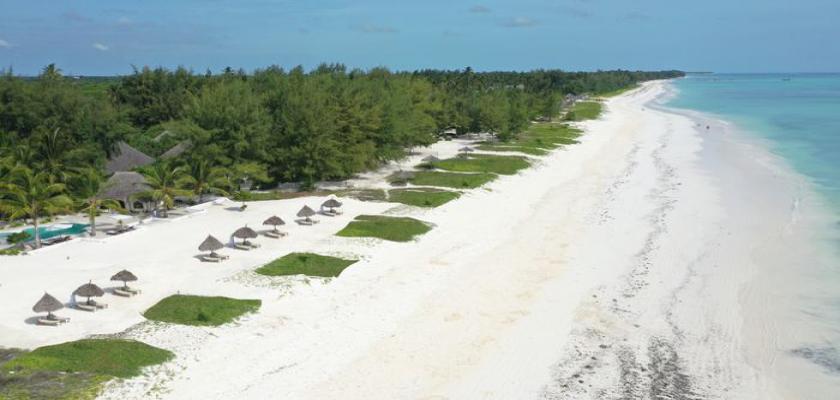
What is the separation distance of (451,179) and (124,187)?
2013 cm

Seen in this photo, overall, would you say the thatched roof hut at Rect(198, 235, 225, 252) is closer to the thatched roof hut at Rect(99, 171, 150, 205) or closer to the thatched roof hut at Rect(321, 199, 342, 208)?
the thatched roof hut at Rect(321, 199, 342, 208)

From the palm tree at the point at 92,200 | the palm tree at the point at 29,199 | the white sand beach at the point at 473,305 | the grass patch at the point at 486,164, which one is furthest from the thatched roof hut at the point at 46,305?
the grass patch at the point at 486,164

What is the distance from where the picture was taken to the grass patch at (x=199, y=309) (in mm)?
19938

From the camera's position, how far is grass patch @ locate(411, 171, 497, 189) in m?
42.9

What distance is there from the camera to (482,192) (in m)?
41.2

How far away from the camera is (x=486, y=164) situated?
51.5m

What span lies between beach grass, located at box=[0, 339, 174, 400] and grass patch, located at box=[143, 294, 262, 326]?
80.4 inches

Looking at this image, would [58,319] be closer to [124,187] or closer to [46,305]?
[46,305]

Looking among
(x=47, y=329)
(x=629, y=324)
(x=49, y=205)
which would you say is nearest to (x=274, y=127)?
(x=49, y=205)

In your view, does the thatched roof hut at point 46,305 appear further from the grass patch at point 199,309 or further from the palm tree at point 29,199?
the palm tree at point 29,199

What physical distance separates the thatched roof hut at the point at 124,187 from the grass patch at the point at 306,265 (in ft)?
42.3

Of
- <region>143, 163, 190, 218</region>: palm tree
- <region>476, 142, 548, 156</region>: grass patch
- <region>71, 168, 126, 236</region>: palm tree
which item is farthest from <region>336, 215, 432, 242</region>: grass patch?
<region>476, 142, 548, 156</region>: grass patch

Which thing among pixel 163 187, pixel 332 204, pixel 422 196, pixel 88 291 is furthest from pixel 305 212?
pixel 88 291

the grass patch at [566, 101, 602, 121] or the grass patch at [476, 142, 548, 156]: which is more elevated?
the grass patch at [566, 101, 602, 121]
